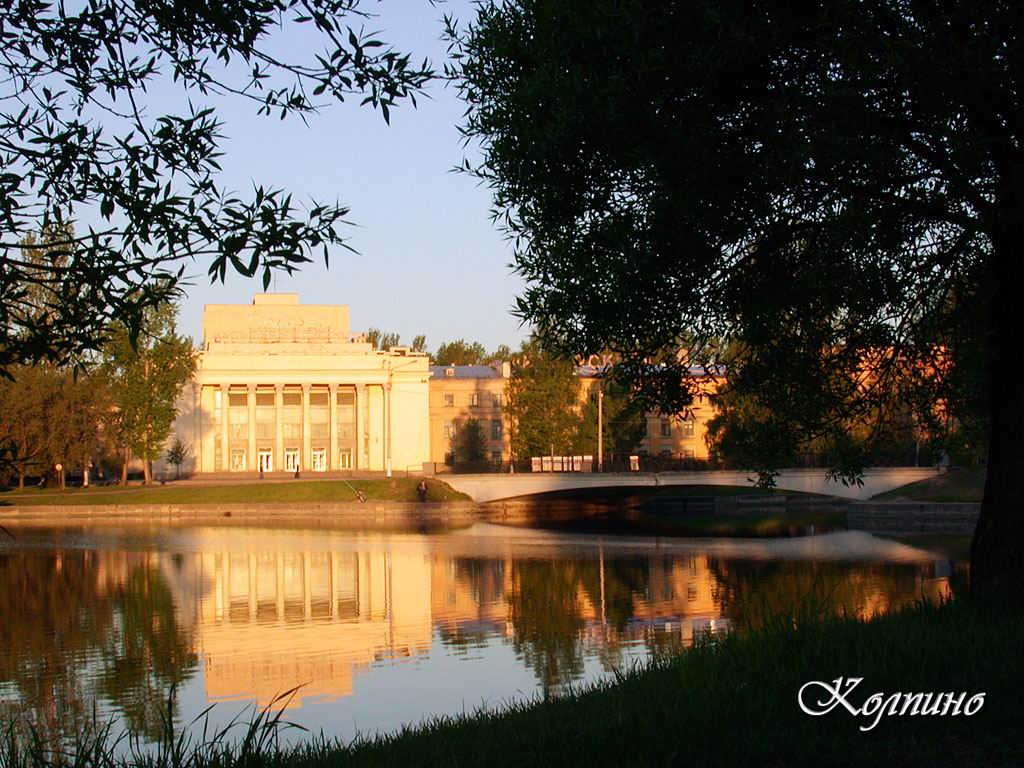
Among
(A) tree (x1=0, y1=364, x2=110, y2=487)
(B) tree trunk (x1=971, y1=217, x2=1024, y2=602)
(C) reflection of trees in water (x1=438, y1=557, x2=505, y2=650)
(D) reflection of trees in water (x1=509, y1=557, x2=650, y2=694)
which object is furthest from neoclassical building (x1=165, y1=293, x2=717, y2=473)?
(B) tree trunk (x1=971, y1=217, x2=1024, y2=602)

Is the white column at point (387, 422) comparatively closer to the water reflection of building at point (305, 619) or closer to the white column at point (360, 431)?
the white column at point (360, 431)

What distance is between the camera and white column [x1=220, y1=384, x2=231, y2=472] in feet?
313

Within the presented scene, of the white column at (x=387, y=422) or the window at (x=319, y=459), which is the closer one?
the white column at (x=387, y=422)

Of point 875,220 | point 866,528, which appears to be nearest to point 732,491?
point 866,528

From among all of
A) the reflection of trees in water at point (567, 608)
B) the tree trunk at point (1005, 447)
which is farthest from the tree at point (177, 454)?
the tree trunk at point (1005, 447)

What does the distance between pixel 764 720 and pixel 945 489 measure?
5286 cm

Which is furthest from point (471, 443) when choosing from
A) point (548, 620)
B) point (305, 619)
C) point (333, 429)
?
point (548, 620)

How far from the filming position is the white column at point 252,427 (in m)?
94.7

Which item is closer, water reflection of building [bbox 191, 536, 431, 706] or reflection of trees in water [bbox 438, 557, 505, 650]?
water reflection of building [bbox 191, 536, 431, 706]

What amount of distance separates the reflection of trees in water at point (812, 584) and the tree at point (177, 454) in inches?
2270

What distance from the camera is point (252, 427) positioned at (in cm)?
9544

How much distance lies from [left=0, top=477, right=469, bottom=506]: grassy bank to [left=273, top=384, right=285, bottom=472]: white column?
2372 centimetres

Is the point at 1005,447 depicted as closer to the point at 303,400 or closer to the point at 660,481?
the point at 660,481

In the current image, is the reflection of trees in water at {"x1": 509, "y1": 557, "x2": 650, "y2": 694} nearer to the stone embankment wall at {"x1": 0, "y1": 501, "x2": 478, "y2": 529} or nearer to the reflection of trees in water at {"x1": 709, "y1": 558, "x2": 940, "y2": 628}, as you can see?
the reflection of trees in water at {"x1": 709, "y1": 558, "x2": 940, "y2": 628}
